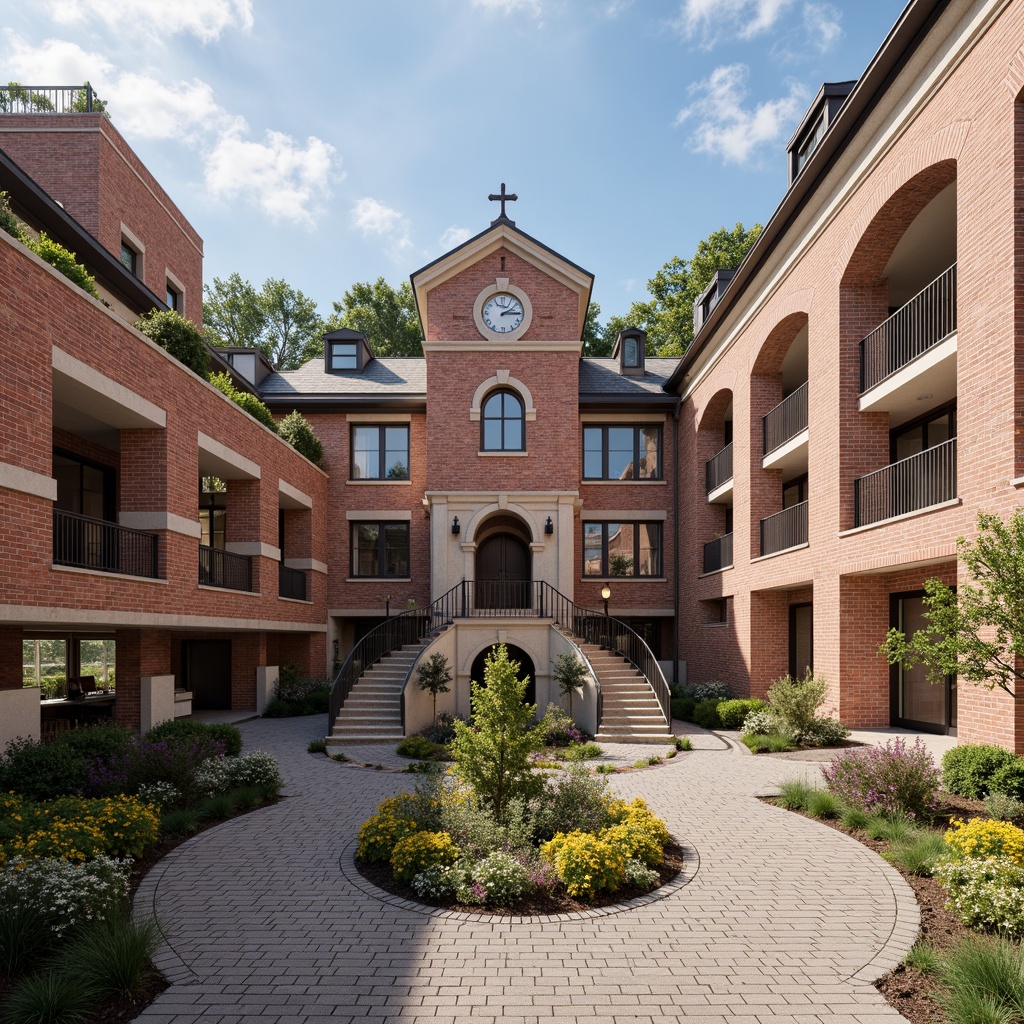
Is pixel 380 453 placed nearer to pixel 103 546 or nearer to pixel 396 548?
pixel 396 548

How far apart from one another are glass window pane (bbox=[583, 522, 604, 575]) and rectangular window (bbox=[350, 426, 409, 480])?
253 inches

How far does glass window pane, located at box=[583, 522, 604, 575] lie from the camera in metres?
23.9

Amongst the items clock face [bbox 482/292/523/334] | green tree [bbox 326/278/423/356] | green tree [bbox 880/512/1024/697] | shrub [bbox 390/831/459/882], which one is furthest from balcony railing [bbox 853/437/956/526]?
green tree [bbox 326/278/423/356]

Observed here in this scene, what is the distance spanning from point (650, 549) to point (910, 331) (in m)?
12.4

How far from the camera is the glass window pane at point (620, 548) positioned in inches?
939

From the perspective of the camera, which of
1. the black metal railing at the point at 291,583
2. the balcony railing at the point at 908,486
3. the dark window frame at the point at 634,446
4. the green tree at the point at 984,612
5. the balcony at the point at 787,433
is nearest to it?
the green tree at the point at 984,612

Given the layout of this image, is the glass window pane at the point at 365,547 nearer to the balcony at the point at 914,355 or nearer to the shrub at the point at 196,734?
the shrub at the point at 196,734

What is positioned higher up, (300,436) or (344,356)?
(344,356)

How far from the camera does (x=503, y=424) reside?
2138 cm

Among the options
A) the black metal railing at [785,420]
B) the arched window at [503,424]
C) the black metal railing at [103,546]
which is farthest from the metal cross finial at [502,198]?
the black metal railing at [103,546]

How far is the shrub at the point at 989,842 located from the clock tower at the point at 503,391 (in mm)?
14255

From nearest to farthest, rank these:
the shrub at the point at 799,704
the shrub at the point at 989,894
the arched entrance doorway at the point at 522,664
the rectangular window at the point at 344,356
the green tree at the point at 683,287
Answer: the shrub at the point at 989,894 → the shrub at the point at 799,704 → the arched entrance doorway at the point at 522,664 → the rectangular window at the point at 344,356 → the green tree at the point at 683,287

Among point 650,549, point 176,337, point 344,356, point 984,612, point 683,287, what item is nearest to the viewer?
point 984,612

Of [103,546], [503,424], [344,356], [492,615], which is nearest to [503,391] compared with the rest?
[503,424]
